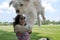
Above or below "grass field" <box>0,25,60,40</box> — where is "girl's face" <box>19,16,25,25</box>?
above

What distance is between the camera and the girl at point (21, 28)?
1.16 metres

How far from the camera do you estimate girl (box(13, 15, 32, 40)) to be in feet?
3.80

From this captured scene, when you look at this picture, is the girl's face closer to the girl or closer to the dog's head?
the girl

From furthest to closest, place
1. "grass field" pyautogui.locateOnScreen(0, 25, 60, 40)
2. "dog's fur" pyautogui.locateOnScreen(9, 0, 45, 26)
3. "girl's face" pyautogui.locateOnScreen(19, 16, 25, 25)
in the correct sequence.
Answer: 1. "grass field" pyautogui.locateOnScreen(0, 25, 60, 40)
2. "girl's face" pyautogui.locateOnScreen(19, 16, 25, 25)
3. "dog's fur" pyautogui.locateOnScreen(9, 0, 45, 26)

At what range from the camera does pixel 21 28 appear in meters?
1.16

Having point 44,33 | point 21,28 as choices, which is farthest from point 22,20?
point 44,33

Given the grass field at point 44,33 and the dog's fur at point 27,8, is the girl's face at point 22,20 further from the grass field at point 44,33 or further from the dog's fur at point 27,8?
the grass field at point 44,33

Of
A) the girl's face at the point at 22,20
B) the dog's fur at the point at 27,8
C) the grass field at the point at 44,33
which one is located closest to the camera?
the dog's fur at the point at 27,8

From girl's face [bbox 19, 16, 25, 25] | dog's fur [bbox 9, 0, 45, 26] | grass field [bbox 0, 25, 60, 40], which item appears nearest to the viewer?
dog's fur [bbox 9, 0, 45, 26]

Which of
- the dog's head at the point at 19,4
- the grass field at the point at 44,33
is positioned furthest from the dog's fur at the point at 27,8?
the grass field at the point at 44,33

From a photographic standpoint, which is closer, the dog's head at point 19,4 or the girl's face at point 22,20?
the dog's head at point 19,4

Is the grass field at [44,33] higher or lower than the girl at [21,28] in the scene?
lower

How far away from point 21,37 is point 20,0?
281 mm

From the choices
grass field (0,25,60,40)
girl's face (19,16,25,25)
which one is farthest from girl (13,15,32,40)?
grass field (0,25,60,40)
